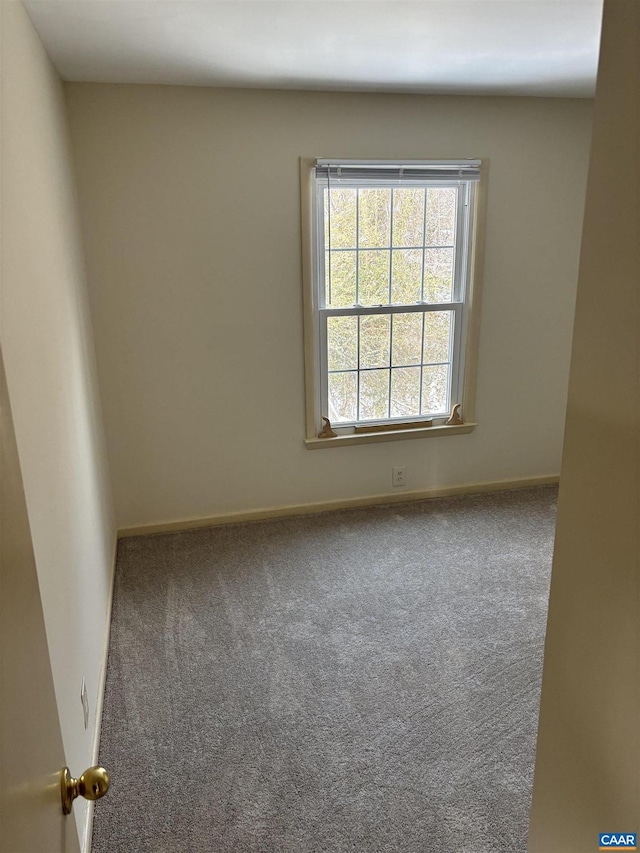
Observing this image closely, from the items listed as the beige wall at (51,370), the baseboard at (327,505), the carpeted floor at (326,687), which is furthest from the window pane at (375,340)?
the beige wall at (51,370)

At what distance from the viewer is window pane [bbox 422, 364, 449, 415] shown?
377cm

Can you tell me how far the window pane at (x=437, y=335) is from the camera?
145 inches

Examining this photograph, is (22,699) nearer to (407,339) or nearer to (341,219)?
(341,219)

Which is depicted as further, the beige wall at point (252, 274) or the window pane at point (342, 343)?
the window pane at point (342, 343)

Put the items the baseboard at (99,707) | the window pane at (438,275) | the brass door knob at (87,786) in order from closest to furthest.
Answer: the brass door knob at (87,786), the baseboard at (99,707), the window pane at (438,275)

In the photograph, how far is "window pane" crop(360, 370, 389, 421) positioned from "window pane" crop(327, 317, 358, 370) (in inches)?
4.8

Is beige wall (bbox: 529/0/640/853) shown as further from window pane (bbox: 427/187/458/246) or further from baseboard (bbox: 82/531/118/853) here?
window pane (bbox: 427/187/458/246)

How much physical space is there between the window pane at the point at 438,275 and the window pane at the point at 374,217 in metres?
0.29

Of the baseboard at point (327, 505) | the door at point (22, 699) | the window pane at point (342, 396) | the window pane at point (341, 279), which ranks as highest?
the window pane at point (341, 279)

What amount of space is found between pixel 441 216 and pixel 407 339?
72 centimetres

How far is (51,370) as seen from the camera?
6.09ft

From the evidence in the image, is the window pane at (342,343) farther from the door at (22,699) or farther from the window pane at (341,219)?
the door at (22,699)

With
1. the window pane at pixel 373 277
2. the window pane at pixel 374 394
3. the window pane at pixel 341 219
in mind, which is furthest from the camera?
the window pane at pixel 374 394

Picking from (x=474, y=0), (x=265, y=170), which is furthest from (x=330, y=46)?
(x=265, y=170)
